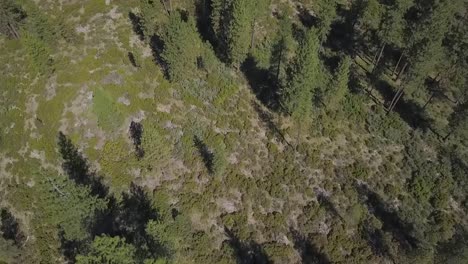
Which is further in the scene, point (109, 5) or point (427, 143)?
point (109, 5)

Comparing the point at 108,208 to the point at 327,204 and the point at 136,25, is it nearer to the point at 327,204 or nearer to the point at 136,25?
the point at 327,204

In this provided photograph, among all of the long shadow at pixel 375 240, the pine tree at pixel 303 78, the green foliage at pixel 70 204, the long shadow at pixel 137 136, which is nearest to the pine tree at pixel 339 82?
the pine tree at pixel 303 78

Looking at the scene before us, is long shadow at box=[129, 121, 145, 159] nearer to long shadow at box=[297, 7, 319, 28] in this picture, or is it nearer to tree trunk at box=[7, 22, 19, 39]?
tree trunk at box=[7, 22, 19, 39]

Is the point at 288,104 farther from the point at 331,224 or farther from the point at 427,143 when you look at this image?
the point at 427,143

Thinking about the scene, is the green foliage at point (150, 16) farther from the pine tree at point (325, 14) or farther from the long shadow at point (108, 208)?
the pine tree at point (325, 14)

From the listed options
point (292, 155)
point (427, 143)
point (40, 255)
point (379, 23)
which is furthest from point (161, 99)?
point (427, 143)

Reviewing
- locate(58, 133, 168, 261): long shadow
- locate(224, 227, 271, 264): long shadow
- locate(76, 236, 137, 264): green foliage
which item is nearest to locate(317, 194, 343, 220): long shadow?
locate(224, 227, 271, 264): long shadow

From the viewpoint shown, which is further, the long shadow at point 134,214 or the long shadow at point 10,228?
the long shadow at point 10,228
